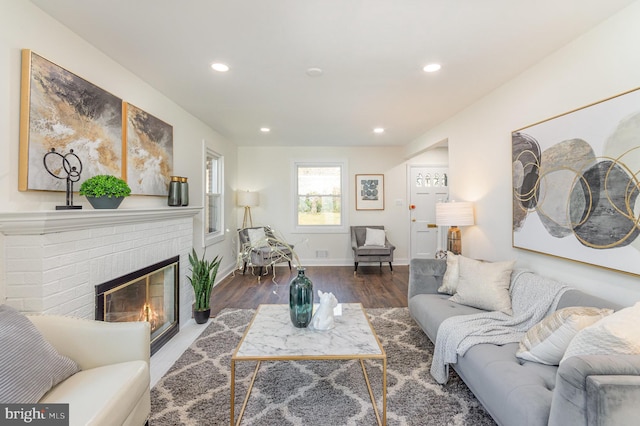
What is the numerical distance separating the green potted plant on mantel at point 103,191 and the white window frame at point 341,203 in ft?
13.4

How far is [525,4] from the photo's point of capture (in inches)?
67.6

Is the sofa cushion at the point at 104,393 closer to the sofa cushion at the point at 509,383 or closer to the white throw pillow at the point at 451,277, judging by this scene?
the sofa cushion at the point at 509,383

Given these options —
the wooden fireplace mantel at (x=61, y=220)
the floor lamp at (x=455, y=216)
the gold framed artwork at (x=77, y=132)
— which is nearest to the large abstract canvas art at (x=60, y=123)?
the gold framed artwork at (x=77, y=132)

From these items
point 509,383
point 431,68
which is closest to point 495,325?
point 509,383

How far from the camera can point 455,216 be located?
329 centimetres

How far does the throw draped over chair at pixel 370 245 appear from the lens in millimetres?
5285

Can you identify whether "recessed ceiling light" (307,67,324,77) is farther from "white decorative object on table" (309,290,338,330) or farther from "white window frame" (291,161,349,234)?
"white window frame" (291,161,349,234)

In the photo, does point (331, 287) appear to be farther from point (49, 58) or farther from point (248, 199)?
point (49, 58)

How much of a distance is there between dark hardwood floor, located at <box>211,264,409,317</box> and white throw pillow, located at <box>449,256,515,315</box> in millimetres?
1286

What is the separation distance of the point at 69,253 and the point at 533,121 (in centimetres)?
357

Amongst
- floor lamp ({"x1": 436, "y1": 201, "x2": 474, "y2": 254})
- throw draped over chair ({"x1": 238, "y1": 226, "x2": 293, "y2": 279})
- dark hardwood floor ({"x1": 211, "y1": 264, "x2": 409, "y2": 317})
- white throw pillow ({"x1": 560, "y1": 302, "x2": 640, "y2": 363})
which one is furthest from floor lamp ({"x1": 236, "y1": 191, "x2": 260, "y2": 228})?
white throw pillow ({"x1": 560, "y1": 302, "x2": 640, "y2": 363})

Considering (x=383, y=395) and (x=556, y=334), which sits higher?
(x=556, y=334)

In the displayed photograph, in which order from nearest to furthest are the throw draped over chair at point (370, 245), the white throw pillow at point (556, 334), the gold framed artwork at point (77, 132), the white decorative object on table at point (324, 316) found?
the white throw pillow at point (556, 334) → the gold framed artwork at point (77, 132) → the white decorative object on table at point (324, 316) → the throw draped over chair at point (370, 245)

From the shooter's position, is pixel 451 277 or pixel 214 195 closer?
pixel 451 277
